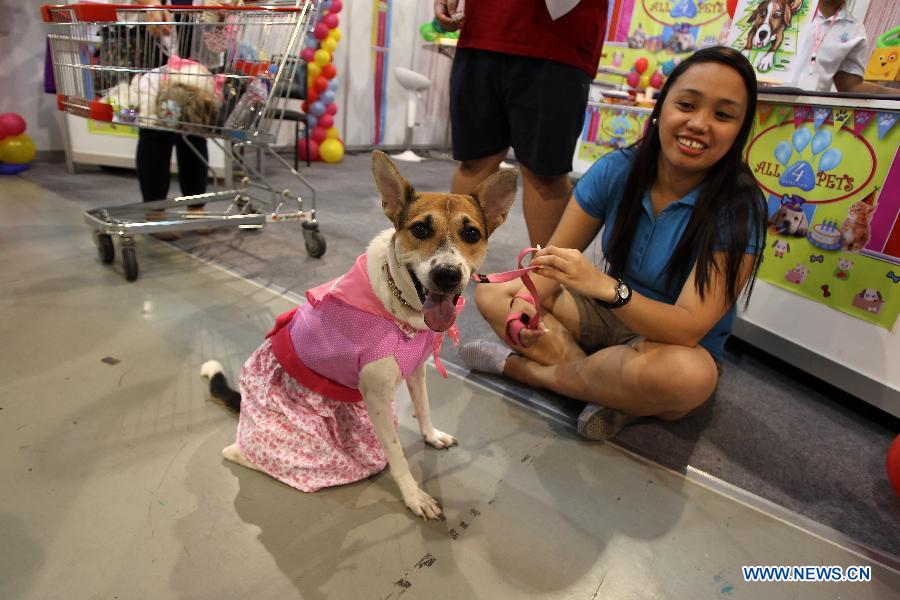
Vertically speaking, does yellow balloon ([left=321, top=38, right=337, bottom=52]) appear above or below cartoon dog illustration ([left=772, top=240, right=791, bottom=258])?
above

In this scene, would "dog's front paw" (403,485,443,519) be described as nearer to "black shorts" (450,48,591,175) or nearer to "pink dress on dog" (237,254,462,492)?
"pink dress on dog" (237,254,462,492)

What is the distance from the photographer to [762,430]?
6.07 feet

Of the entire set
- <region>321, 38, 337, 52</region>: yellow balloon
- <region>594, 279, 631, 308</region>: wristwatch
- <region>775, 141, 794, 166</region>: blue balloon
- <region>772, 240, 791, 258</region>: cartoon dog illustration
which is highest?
<region>321, 38, 337, 52</region>: yellow balloon

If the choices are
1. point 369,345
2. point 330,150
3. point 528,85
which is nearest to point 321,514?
point 369,345

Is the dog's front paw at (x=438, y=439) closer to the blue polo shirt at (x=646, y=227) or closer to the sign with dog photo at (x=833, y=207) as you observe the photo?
the blue polo shirt at (x=646, y=227)

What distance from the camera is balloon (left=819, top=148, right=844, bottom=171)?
6.55 feet

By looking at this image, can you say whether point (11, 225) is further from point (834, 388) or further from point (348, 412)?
point (834, 388)

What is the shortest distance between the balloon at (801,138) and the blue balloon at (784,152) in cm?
3

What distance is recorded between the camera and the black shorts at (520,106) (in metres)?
2.00

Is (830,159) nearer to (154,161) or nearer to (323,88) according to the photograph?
(154,161)

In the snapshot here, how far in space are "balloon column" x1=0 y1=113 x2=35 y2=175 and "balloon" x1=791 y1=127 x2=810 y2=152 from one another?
4981mm

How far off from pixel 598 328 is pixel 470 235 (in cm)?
84

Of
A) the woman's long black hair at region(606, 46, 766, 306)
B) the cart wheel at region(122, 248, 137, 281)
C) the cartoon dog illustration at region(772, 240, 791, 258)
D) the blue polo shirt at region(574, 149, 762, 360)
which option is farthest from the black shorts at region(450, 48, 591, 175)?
the cart wheel at region(122, 248, 137, 281)

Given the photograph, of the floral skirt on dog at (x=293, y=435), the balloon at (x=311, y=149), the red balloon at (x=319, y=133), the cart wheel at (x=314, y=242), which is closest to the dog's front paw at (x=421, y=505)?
the floral skirt on dog at (x=293, y=435)
